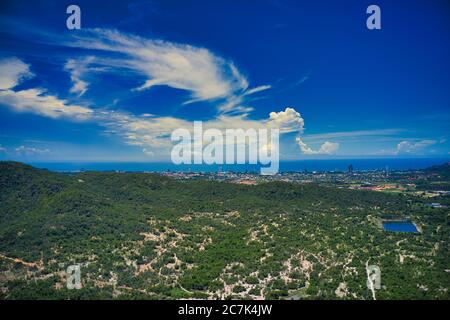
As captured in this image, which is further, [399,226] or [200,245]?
[399,226]

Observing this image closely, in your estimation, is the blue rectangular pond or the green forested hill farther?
the blue rectangular pond

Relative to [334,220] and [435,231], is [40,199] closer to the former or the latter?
[334,220]

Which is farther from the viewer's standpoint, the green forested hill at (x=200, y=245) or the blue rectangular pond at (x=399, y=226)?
the blue rectangular pond at (x=399, y=226)
